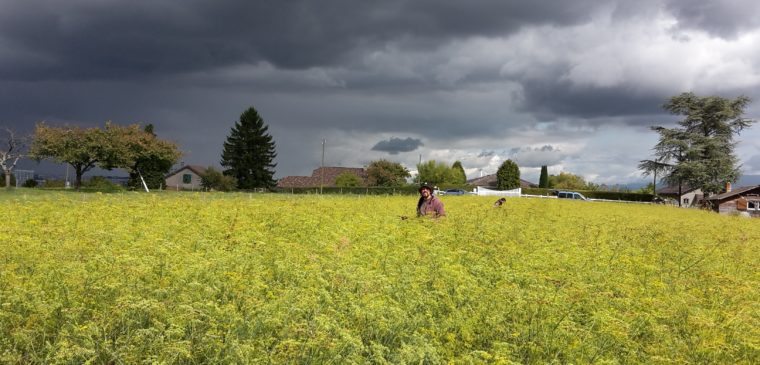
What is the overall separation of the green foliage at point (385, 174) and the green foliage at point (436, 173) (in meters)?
3.86

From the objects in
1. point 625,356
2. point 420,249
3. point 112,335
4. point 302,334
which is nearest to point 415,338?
point 302,334

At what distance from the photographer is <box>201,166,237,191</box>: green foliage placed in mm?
73400

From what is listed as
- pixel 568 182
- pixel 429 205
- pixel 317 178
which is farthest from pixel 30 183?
pixel 568 182

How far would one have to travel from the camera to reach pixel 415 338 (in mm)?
4543

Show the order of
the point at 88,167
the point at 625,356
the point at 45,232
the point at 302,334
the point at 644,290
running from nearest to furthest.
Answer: the point at 302,334 < the point at 625,356 < the point at 644,290 < the point at 45,232 < the point at 88,167

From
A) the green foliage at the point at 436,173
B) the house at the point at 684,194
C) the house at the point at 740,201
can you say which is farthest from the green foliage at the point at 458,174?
the house at the point at 740,201

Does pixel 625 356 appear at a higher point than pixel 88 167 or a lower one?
lower

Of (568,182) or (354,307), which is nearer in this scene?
(354,307)

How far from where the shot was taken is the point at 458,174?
107312 millimetres

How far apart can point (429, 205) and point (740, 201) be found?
57.1 metres

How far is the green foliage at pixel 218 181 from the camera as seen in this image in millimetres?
73400

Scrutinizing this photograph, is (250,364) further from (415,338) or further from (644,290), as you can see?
(644,290)

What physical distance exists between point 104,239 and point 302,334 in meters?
5.46

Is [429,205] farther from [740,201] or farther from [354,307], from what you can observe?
[740,201]
